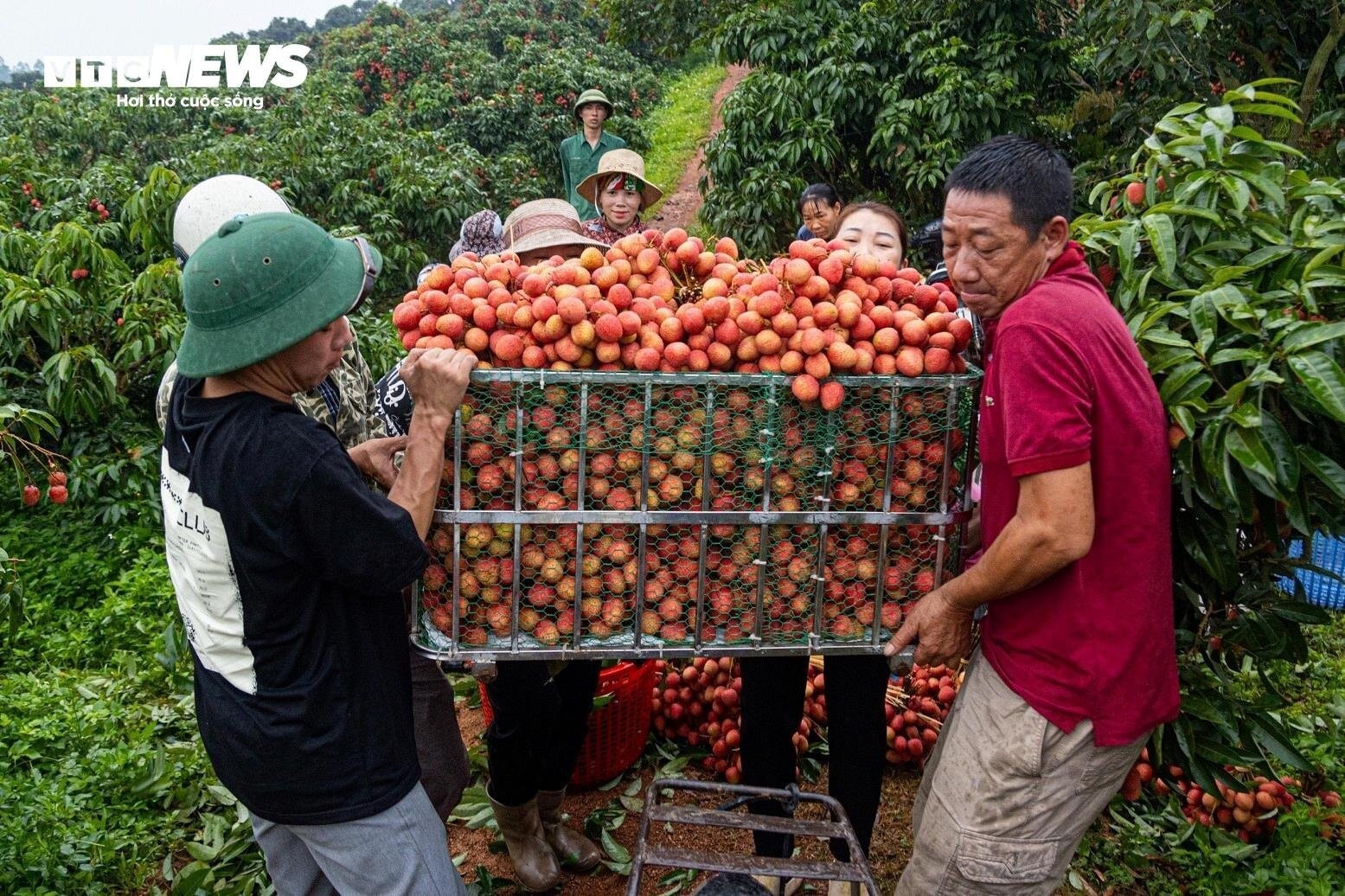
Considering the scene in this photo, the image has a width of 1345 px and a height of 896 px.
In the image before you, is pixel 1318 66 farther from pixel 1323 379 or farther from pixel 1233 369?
pixel 1323 379

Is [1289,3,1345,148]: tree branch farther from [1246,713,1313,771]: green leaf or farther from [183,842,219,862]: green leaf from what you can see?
[183,842,219,862]: green leaf

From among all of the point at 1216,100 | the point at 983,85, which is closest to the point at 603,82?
the point at 983,85

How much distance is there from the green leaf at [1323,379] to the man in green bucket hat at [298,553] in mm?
1578

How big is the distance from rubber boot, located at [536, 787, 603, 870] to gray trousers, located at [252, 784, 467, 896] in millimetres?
1060

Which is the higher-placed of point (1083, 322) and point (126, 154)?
point (126, 154)

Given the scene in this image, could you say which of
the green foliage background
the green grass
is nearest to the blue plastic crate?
the green foliage background

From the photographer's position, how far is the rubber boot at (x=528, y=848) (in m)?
3.00

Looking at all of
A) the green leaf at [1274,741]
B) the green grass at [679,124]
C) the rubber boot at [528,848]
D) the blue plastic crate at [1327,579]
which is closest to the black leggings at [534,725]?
the rubber boot at [528,848]

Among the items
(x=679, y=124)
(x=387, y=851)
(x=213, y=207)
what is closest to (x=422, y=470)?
(x=387, y=851)

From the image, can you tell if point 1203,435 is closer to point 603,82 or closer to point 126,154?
point 126,154

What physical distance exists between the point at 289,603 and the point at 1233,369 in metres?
1.94

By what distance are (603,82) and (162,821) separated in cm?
1750

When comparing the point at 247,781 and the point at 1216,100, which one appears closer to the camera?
the point at 247,781

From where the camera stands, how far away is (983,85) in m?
7.44
